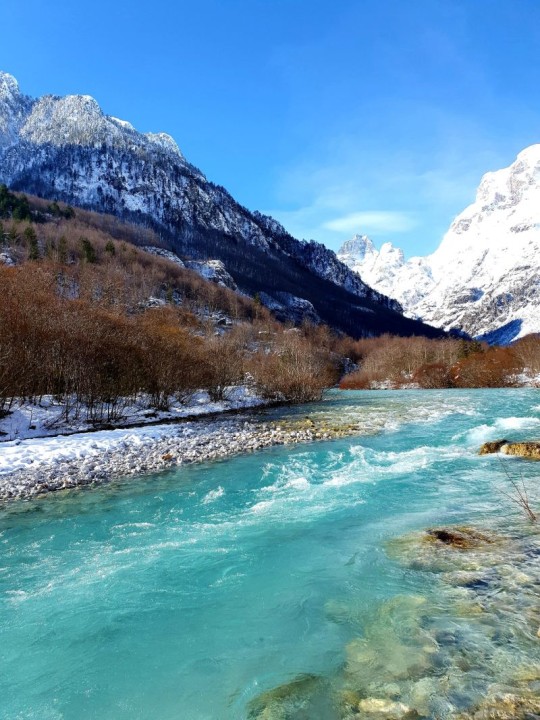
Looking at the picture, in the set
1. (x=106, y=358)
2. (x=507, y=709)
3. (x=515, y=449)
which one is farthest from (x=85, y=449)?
(x=507, y=709)

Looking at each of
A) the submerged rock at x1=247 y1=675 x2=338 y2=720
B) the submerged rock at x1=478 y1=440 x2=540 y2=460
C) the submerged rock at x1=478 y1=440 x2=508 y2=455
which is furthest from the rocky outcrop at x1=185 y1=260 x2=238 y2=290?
the submerged rock at x1=247 y1=675 x2=338 y2=720

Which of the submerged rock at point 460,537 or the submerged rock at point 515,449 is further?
the submerged rock at point 515,449

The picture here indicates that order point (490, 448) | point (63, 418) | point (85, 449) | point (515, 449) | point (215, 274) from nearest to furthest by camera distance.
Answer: point (515, 449)
point (490, 448)
point (85, 449)
point (63, 418)
point (215, 274)

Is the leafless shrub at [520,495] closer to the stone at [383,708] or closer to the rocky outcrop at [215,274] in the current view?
the stone at [383,708]

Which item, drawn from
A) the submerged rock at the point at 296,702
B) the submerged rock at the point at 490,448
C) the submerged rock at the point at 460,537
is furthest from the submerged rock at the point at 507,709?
the submerged rock at the point at 490,448

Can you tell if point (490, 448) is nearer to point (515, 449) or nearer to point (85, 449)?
point (515, 449)

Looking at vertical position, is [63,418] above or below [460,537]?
above

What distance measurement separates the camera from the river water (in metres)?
5.47

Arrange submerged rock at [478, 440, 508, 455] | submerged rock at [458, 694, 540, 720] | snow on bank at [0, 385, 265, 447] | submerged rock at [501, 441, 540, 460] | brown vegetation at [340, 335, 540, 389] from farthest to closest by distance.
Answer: brown vegetation at [340, 335, 540, 389], snow on bank at [0, 385, 265, 447], submerged rock at [478, 440, 508, 455], submerged rock at [501, 441, 540, 460], submerged rock at [458, 694, 540, 720]

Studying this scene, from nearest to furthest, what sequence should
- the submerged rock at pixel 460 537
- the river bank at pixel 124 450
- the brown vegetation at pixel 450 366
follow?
the submerged rock at pixel 460 537, the river bank at pixel 124 450, the brown vegetation at pixel 450 366

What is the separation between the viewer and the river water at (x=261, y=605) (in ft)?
17.9

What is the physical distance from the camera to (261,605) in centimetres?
774

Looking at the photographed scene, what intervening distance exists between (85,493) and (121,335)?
20885mm

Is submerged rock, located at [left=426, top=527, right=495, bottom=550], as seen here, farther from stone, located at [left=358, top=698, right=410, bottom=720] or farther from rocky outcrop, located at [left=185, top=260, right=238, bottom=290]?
rocky outcrop, located at [left=185, top=260, right=238, bottom=290]
